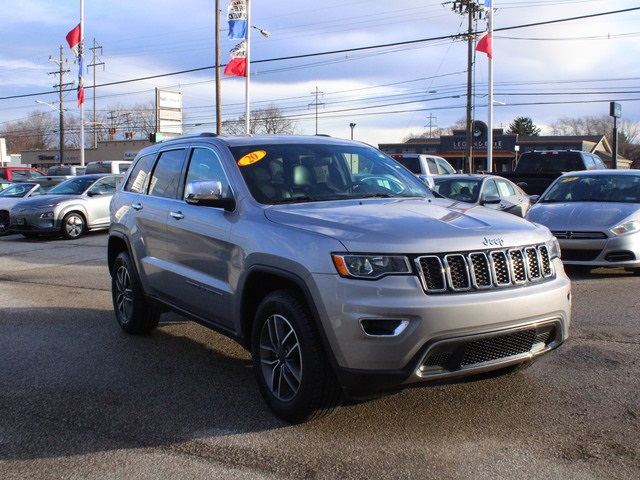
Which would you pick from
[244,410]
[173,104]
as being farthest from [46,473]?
[173,104]

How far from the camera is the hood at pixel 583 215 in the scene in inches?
346

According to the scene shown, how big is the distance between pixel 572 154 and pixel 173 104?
36097 mm

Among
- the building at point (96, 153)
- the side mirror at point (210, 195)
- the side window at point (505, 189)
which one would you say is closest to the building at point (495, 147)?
the building at point (96, 153)

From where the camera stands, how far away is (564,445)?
11.8 feet

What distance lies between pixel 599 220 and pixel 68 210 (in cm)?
1230

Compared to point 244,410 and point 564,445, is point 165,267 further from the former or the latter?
point 564,445

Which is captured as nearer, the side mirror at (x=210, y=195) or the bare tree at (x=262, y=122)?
the side mirror at (x=210, y=195)

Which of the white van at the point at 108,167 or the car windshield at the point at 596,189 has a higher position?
the white van at the point at 108,167

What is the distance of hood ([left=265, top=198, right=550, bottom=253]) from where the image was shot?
3510 millimetres

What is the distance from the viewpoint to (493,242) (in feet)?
12.1

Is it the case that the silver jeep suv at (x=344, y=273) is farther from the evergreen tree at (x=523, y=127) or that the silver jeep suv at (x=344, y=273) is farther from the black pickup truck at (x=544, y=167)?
the evergreen tree at (x=523, y=127)

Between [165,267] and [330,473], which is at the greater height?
[165,267]


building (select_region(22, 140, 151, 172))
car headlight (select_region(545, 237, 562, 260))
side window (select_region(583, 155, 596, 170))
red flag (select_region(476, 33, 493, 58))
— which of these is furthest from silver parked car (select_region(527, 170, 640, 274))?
building (select_region(22, 140, 151, 172))

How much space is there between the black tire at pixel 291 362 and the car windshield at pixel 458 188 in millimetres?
8625
